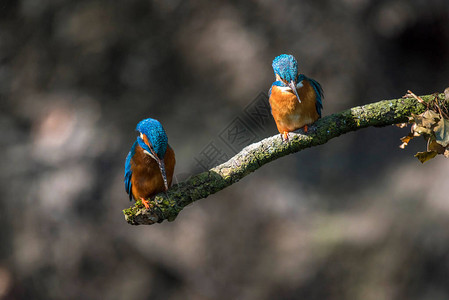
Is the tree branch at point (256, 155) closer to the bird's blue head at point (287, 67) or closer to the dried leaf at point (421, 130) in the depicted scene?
the dried leaf at point (421, 130)

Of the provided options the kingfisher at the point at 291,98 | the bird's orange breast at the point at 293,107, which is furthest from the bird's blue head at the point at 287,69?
the bird's orange breast at the point at 293,107

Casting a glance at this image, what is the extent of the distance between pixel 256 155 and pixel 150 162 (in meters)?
0.61

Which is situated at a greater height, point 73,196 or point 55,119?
point 55,119

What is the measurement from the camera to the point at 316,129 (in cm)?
243

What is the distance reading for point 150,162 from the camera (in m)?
2.58

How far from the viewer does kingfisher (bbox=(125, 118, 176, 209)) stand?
2.37m

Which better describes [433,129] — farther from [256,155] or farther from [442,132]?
[256,155]

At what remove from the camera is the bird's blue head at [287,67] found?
2422 mm

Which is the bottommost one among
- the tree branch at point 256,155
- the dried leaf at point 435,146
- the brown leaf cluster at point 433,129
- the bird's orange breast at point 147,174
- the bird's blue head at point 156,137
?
the dried leaf at point 435,146

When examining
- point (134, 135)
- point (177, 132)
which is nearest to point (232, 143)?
point (177, 132)

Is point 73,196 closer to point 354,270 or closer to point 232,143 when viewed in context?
point 232,143

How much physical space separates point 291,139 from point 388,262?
342 cm

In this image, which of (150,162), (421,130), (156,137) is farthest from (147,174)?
(421,130)

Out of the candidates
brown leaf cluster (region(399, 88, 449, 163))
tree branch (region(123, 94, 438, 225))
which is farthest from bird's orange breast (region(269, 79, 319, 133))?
brown leaf cluster (region(399, 88, 449, 163))
